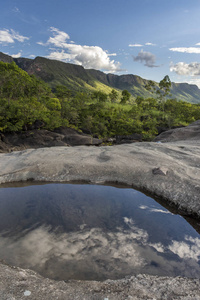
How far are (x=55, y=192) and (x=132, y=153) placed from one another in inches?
229

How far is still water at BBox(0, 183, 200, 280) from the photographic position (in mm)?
4598

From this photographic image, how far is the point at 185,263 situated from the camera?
15.8ft

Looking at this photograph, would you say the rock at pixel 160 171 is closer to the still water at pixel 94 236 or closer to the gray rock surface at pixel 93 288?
the still water at pixel 94 236

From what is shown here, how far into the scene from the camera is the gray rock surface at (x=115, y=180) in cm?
355

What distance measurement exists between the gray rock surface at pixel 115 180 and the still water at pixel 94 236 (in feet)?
1.68

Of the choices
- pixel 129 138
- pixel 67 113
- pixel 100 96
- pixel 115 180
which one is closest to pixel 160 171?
pixel 115 180

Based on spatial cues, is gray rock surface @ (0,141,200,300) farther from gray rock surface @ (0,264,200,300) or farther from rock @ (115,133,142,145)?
rock @ (115,133,142,145)

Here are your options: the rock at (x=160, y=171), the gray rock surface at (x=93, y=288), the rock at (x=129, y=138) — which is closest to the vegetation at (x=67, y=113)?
the rock at (x=129, y=138)

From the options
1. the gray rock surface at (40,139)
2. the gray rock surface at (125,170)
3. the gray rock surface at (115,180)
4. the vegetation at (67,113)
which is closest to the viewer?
the gray rock surface at (115,180)

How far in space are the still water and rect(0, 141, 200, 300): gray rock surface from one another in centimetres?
51

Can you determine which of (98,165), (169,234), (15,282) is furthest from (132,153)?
(15,282)

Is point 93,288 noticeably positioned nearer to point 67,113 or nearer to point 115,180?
point 115,180

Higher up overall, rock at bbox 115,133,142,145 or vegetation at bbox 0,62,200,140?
vegetation at bbox 0,62,200,140

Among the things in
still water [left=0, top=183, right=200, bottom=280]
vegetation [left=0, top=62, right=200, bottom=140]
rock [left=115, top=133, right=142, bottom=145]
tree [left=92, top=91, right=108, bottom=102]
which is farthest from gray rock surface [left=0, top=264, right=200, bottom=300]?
tree [left=92, top=91, right=108, bottom=102]
